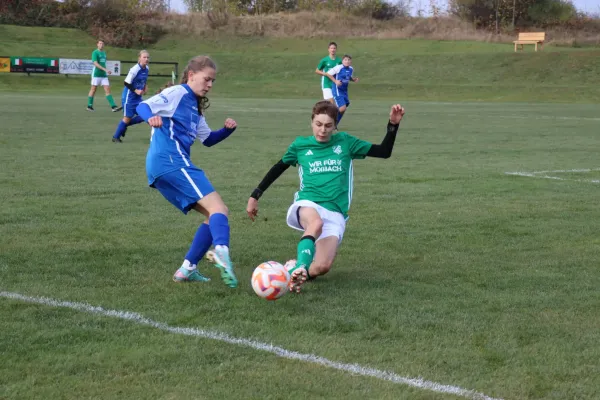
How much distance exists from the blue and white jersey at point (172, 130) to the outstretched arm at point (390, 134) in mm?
1265

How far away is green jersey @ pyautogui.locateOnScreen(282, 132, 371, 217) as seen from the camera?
19.6ft

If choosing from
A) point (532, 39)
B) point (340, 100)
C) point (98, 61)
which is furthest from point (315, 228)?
point (532, 39)

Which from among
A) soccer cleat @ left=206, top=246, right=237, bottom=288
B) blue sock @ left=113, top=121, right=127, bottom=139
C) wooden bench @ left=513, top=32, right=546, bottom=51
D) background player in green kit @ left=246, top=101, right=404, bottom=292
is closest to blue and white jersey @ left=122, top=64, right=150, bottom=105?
blue sock @ left=113, top=121, right=127, bottom=139

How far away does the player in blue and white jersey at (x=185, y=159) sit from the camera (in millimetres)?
5562

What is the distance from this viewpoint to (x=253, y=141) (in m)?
15.7

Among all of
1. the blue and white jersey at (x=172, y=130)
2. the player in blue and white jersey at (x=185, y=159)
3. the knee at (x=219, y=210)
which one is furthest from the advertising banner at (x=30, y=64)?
the knee at (x=219, y=210)

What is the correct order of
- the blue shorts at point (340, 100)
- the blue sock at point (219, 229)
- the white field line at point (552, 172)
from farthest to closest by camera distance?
the blue shorts at point (340, 100) → the white field line at point (552, 172) → the blue sock at point (219, 229)

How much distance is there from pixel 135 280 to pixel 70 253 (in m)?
0.95

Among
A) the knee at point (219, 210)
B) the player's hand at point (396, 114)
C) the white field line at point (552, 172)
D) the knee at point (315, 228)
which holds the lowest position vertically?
the white field line at point (552, 172)

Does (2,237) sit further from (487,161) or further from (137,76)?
(137,76)

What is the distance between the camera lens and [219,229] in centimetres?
539

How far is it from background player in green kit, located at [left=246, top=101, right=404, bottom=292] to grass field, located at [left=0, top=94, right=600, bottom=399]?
0.32m

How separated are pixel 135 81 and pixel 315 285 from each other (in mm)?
13013

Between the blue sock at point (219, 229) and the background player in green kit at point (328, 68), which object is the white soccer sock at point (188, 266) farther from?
the background player in green kit at point (328, 68)
